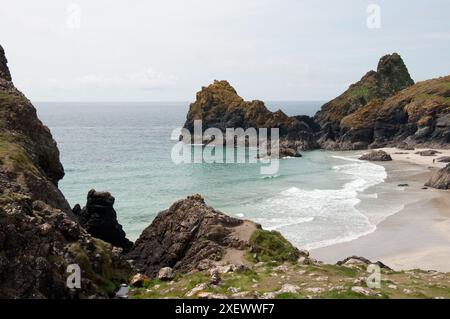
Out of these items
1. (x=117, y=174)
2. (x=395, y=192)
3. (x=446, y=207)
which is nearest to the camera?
(x=446, y=207)

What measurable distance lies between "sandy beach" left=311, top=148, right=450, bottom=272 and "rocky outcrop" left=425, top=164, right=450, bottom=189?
4.86 feet

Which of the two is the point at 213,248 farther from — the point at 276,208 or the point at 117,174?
the point at 117,174

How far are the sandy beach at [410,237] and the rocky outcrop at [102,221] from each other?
1664 cm

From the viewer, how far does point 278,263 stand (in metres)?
24.0

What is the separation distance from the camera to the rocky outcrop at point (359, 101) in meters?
134

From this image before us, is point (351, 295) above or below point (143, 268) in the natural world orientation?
above

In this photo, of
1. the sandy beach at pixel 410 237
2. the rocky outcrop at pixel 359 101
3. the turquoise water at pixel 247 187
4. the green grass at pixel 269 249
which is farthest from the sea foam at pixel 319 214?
the rocky outcrop at pixel 359 101

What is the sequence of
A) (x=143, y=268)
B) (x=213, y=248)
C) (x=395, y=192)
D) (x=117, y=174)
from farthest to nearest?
(x=117, y=174)
(x=395, y=192)
(x=143, y=268)
(x=213, y=248)

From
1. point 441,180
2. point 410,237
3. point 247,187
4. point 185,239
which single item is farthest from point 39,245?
point 441,180

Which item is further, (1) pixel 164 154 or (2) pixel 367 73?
(2) pixel 367 73

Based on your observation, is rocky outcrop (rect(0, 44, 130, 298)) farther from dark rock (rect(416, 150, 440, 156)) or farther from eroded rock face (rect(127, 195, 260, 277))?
dark rock (rect(416, 150, 440, 156))

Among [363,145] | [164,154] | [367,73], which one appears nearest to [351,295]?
[164,154]
